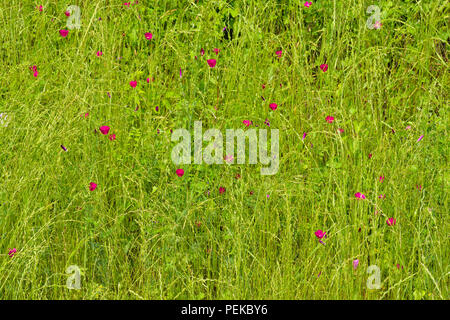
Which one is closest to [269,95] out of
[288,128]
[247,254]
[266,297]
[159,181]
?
[288,128]

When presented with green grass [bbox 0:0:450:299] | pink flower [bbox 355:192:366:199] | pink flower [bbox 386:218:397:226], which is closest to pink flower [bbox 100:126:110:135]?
green grass [bbox 0:0:450:299]

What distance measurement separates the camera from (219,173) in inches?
103

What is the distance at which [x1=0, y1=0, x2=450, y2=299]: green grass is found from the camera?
2.27 m

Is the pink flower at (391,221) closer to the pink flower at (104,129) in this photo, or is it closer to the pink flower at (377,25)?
the pink flower at (104,129)

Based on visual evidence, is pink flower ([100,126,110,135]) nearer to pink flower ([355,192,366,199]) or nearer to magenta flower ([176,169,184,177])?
magenta flower ([176,169,184,177])

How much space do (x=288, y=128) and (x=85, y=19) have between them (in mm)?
1290

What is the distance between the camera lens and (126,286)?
2.26 m

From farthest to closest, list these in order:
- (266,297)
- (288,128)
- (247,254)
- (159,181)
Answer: (288,128)
(159,181)
(247,254)
(266,297)

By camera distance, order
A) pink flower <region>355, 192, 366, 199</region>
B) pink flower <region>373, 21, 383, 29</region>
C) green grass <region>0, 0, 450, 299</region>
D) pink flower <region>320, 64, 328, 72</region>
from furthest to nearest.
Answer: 1. pink flower <region>373, 21, 383, 29</region>
2. pink flower <region>320, 64, 328, 72</region>
3. pink flower <region>355, 192, 366, 199</region>
4. green grass <region>0, 0, 450, 299</region>

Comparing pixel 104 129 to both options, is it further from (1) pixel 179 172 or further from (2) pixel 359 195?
(2) pixel 359 195

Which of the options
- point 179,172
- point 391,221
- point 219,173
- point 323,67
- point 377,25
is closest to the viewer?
point 391,221

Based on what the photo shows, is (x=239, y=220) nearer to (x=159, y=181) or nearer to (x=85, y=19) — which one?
(x=159, y=181)

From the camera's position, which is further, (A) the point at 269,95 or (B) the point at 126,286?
(A) the point at 269,95

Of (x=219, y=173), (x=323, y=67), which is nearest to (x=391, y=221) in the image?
(x=219, y=173)
